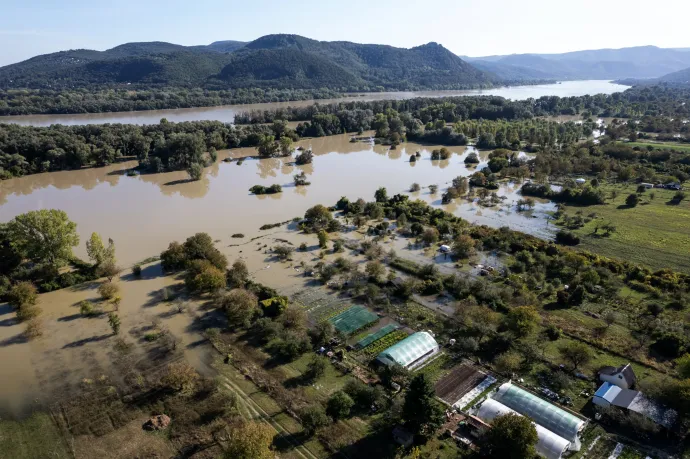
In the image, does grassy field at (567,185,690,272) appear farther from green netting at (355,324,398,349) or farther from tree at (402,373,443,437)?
tree at (402,373,443,437)

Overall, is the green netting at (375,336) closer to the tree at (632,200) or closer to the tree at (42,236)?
the tree at (42,236)

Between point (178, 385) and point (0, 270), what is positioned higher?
point (0, 270)

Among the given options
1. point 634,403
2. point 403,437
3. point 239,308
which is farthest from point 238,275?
point 634,403

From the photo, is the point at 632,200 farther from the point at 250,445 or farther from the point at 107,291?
the point at 107,291

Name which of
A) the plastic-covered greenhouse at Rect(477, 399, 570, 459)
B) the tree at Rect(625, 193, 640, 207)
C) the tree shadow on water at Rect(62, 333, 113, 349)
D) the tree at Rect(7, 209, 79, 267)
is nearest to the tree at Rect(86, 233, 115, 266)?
the tree at Rect(7, 209, 79, 267)

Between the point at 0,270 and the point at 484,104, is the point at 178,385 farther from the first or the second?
the point at 484,104

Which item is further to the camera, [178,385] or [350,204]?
[350,204]

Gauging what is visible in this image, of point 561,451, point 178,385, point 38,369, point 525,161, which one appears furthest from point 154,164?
point 561,451
